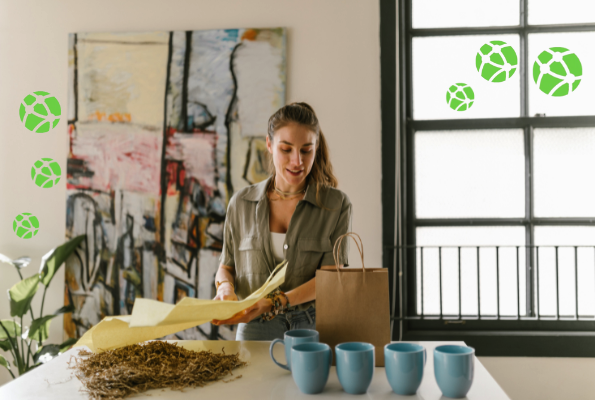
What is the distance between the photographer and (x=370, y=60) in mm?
2062

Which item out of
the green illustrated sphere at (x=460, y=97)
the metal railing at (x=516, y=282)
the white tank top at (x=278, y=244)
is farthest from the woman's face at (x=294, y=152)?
the green illustrated sphere at (x=460, y=97)

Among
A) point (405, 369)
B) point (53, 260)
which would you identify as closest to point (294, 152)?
point (405, 369)

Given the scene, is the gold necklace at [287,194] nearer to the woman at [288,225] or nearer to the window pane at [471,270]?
the woman at [288,225]

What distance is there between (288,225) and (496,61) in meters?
1.48

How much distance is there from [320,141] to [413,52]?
3.38ft

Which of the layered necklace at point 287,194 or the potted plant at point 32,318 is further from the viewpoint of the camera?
the potted plant at point 32,318

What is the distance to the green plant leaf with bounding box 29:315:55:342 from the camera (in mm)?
1988

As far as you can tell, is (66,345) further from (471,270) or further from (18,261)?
(471,270)

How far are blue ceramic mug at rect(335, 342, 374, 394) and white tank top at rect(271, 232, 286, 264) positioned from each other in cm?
60

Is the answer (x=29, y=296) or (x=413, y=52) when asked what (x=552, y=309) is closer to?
(x=413, y=52)

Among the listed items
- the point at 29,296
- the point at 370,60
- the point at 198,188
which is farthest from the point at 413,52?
the point at 29,296

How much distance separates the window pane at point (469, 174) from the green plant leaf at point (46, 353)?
1.80 m

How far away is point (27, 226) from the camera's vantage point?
2.18m

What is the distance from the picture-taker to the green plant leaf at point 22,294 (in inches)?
78.0
